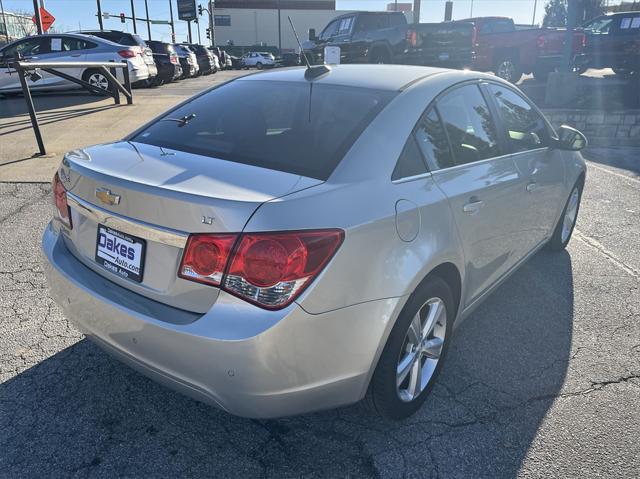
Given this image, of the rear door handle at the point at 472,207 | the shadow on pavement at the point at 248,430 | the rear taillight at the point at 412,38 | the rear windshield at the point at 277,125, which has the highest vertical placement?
the rear taillight at the point at 412,38

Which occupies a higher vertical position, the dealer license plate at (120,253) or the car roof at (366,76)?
the car roof at (366,76)

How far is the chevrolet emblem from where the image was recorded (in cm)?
210

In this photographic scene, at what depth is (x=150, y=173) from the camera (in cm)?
216

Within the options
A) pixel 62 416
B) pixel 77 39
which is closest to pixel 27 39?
pixel 77 39

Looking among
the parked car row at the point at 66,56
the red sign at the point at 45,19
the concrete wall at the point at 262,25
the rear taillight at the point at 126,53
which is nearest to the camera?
the parked car row at the point at 66,56

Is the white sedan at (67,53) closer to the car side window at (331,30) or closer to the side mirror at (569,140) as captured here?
the car side window at (331,30)

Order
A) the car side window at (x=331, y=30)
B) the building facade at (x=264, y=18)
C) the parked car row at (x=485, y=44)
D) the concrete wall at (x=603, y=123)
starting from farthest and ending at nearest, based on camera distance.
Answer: the building facade at (x=264, y=18) → the car side window at (x=331, y=30) → the parked car row at (x=485, y=44) → the concrete wall at (x=603, y=123)

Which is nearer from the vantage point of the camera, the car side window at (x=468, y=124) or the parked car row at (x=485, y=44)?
the car side window at (x=468, y=124)

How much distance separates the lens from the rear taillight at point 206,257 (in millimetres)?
1840

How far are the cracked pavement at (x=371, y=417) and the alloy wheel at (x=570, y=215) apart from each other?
106 cm

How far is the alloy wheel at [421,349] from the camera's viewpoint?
241 centimetres

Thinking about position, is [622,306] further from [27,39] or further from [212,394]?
[27,39]

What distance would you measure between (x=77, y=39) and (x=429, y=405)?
14335 millimetres

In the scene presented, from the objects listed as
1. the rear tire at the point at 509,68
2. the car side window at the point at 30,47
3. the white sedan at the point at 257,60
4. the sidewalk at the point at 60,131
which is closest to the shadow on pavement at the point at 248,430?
the sidewalk at the point at 60,131
